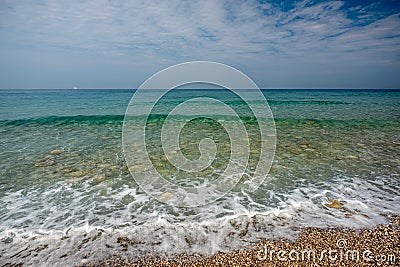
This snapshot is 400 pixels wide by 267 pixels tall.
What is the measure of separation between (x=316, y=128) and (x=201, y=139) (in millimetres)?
7674

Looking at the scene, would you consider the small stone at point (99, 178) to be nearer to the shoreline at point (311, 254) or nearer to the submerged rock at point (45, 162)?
the submerged rock at point (45, 162)

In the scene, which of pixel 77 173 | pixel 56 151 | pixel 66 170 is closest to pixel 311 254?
pixel 77 173

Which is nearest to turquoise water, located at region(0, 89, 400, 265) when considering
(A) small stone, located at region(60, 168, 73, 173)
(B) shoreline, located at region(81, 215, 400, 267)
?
(A) small stone, located at region(60, 168, 73, 173)

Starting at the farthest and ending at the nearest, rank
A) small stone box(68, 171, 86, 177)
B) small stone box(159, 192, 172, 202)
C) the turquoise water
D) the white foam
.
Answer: small stone box(68, 171, 86, 177)
small stone box(159, 192, 172, 202)
the turquoise water
the white foam

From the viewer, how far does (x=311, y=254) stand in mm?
3434

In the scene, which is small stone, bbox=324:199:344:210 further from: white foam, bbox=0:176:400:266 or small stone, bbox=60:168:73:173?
small stone, bbox=60:168:73:173

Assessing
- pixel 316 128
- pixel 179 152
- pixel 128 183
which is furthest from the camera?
pixel 316 128

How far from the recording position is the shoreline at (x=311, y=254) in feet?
Answer: 10.8

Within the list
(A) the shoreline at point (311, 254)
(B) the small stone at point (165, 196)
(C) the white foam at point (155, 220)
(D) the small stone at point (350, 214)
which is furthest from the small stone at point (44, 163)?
(D) the small stone at point (350, 214)

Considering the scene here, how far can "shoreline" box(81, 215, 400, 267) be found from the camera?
3.30 meters

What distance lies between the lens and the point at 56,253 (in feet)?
11.9

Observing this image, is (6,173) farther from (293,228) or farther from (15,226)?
(293,228)

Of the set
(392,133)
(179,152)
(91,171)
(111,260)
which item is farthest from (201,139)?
(392,133)

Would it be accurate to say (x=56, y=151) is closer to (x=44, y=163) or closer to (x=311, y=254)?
(x=44, y=163)
